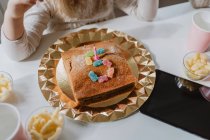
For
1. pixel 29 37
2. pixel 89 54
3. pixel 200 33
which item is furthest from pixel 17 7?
pixel 200 33

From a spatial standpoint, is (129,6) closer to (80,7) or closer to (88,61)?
(80,7)

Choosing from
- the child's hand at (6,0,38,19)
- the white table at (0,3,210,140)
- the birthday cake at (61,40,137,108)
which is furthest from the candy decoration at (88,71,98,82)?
the child's hand at (6,0,38,19)

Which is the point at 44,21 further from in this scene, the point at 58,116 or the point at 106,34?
the point at 58,116

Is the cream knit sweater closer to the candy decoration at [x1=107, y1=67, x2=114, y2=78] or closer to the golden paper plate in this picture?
the golden paper plate

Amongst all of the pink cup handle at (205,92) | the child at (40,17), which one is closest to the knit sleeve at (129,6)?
the child at (40,17)

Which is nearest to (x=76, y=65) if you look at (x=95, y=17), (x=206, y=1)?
(x=95, y=17)

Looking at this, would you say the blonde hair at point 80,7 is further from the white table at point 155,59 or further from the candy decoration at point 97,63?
the candy decoration at point 97,63
